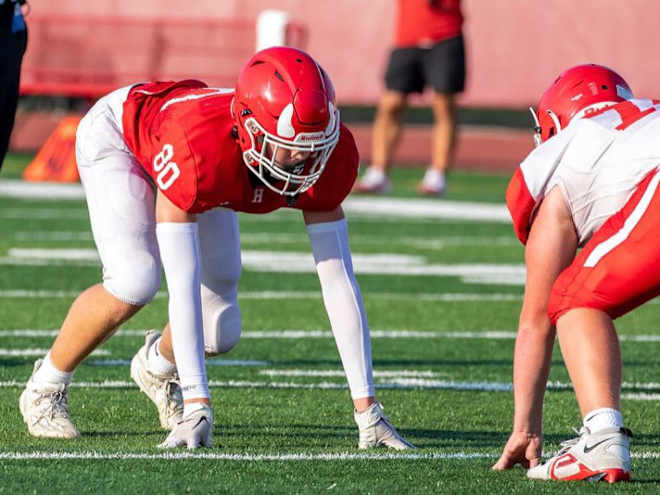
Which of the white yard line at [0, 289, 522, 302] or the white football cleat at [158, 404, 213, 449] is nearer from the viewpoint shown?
the white football cleat at [158, 404, 213, 449]

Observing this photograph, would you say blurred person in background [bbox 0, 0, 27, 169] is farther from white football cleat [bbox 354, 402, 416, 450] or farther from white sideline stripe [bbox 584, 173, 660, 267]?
white sideline stripe [bbox 584, 173, 660, 267]

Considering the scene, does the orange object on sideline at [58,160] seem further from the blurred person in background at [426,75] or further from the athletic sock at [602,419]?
the athletic sock at [602,419]

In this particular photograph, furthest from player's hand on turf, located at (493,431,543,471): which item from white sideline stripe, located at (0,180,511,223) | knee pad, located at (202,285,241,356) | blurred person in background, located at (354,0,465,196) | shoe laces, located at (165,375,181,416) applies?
blurred person in background, located at (354,0,465,196)

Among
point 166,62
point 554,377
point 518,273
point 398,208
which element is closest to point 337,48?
point 166,62

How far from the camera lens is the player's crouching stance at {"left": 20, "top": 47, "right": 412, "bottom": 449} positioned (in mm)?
4516

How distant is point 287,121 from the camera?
14.7 feet

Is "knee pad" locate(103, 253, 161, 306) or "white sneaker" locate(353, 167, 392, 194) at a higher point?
→ "knee pad" locate(103, 253, 161, 306)

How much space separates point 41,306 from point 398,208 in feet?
18.0

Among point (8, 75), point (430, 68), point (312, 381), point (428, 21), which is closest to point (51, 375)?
point (312, 381)

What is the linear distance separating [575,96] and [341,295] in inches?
34.6

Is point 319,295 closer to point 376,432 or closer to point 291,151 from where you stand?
point 376,432

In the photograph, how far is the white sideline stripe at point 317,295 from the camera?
8.05m

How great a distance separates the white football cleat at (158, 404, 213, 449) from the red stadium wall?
1448cm

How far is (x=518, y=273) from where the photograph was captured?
30.5 feet
